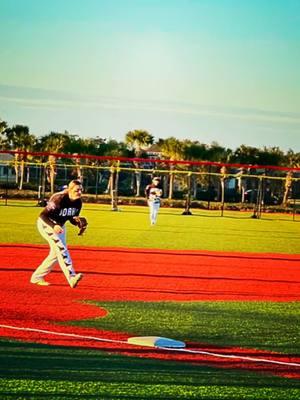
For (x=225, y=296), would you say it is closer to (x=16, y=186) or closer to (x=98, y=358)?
(x=98, y=358)

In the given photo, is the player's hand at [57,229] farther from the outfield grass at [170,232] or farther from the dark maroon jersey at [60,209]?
the outfield grass at [170,232]

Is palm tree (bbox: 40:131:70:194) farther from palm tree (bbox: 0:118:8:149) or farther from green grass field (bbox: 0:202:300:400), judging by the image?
green grass field (bbox: 0:202:300:400)

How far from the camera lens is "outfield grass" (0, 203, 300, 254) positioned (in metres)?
25.7

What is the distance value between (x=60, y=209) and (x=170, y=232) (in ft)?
59.6

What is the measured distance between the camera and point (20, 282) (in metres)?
14.3

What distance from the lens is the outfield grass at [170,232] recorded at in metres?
25.7

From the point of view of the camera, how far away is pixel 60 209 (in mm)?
13367

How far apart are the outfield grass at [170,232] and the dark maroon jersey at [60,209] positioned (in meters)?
10.5

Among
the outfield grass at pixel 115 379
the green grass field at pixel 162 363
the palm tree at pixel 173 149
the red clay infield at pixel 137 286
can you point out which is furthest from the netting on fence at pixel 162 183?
the outfield grass at pixel 115 379

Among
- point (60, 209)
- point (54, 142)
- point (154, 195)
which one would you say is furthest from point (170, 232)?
point (54, 142)

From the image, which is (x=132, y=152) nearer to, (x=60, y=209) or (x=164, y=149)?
(x=164, y=149)

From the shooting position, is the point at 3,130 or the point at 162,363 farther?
the point at 3,130

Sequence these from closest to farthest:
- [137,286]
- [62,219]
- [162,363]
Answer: [162,363] < [62,219] < [137,286]

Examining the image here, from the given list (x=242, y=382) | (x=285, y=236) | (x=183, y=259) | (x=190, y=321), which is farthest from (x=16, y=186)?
(x=242, y=382)
